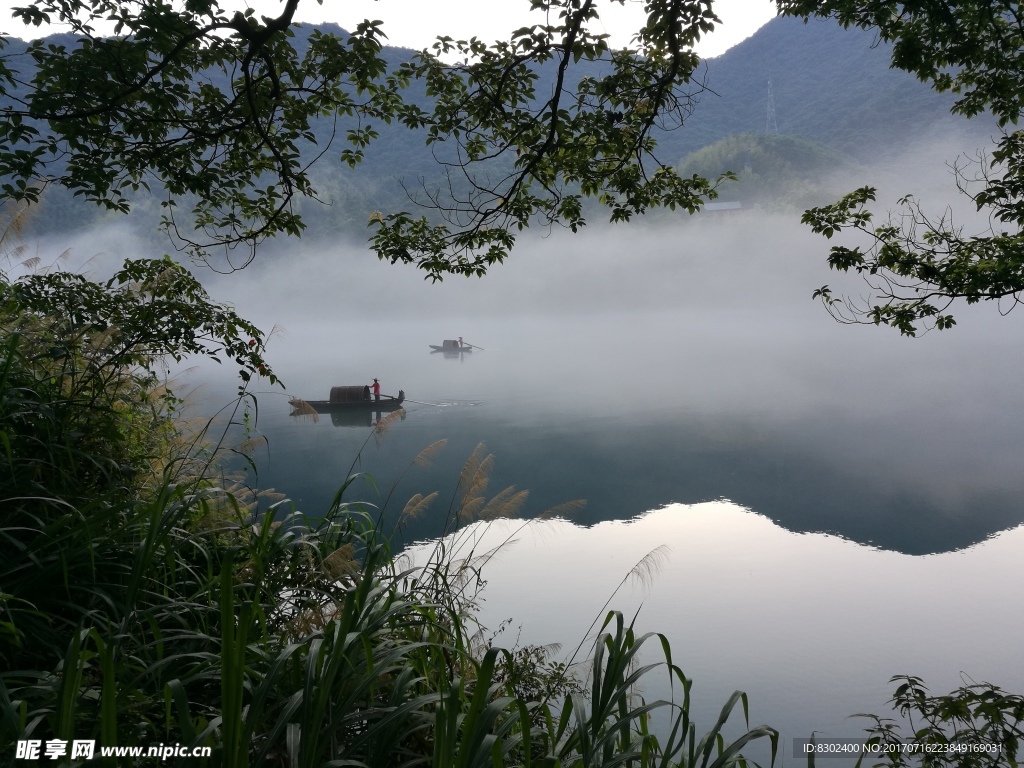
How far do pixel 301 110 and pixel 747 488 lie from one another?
405 inches

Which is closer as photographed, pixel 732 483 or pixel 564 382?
pixel 732 483

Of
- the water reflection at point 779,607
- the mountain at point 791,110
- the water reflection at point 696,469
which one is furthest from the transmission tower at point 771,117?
the water reflection at point 779,607

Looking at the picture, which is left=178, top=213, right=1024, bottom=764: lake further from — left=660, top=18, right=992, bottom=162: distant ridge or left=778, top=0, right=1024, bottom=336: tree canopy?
left=660, top=18, right=992, bottom=162: distant ridge

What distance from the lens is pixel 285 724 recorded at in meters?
1.30

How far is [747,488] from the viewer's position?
11.7m

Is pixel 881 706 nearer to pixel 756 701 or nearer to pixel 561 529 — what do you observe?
pixel 756 701

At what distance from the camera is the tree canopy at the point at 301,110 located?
2.57 metres

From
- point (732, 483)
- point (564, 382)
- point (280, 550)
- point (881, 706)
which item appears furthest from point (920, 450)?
point (280, 550)

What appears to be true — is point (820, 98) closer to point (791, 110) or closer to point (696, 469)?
point (791, 110)

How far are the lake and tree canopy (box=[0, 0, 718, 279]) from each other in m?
1.37

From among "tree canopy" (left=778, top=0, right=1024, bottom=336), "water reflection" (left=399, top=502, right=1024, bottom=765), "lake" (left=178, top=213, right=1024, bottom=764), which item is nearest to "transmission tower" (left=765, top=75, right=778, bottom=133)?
"lake" (left=178, top=213, right=1024, bottom=764)

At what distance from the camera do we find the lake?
603cm

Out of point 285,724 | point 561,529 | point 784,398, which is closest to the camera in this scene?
point 285,724

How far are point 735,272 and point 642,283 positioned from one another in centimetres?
841
